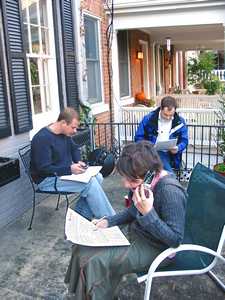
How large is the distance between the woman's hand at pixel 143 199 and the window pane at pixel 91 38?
4.66 meters

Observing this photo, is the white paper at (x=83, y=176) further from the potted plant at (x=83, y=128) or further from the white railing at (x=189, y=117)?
the white railing at (x=189, y=117)

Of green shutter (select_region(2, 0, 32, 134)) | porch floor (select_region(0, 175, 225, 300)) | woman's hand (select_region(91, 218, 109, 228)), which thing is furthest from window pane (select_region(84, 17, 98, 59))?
Answer: woman's hand (select_region(91, 218, 109, 228))

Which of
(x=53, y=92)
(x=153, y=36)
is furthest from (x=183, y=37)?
(x=53, y=92)

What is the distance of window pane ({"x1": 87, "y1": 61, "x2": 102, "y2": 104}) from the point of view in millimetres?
6363

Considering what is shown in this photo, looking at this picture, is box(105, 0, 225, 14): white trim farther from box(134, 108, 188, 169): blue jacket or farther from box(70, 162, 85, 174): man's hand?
box(70, 162, 85, 174): man's hand

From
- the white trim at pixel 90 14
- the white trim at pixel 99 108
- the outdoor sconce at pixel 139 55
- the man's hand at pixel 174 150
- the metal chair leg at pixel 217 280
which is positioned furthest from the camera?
the outdoor sconce at pixel 139 55

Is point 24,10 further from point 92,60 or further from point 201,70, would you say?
point 201,70

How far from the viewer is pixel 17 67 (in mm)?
3953

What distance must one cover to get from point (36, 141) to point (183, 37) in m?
7.74

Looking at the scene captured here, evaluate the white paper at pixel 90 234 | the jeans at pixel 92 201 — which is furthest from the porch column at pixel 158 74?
the white paper at pixel 90 234

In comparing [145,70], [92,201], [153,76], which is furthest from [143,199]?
[153,76]

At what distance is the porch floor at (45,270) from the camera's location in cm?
256

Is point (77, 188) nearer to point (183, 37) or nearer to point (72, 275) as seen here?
point (72, 275)

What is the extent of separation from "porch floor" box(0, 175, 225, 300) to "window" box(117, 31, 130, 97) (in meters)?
4.68
